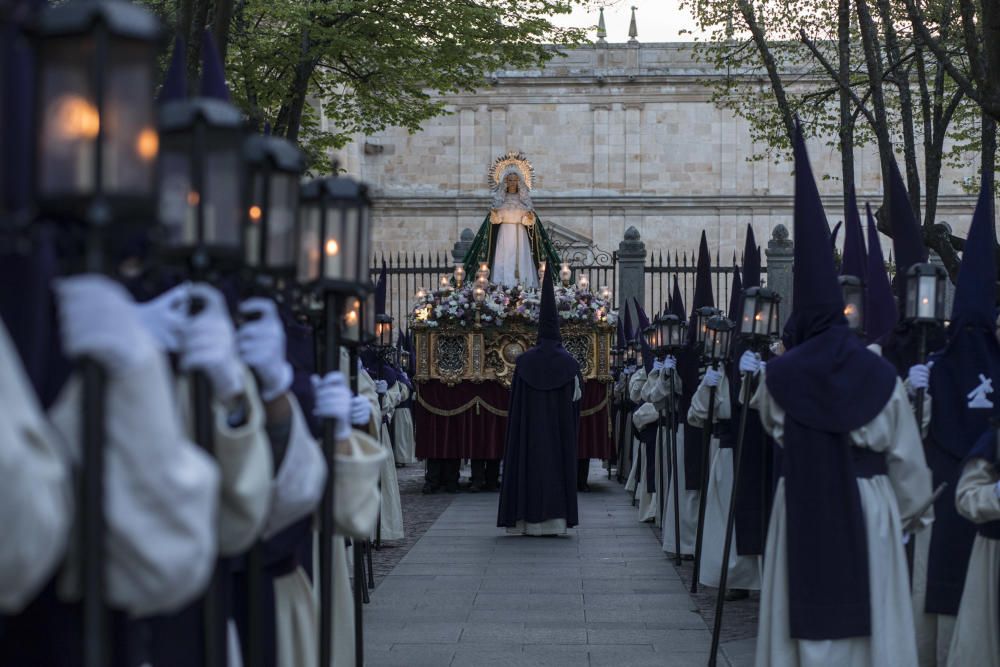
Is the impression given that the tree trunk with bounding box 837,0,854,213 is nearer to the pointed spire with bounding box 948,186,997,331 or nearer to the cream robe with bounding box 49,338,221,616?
the pointed spire with bounding box 948,186,997,331

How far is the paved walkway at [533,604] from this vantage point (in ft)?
27.9

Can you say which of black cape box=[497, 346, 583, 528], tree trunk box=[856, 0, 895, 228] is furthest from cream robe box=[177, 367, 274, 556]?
tree trunk box=[856, 0, 895, 228]

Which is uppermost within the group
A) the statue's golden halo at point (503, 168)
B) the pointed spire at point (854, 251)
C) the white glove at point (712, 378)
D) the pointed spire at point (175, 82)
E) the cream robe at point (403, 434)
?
the statue's golden halo at point (503, 168)

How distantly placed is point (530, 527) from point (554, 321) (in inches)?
83.3

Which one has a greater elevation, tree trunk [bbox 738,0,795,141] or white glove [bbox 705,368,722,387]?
tree trunk [bbox 738,0,795,141]

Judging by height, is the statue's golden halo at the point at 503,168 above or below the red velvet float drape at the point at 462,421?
above

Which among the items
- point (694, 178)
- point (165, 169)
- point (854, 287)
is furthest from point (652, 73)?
point (165, 169)

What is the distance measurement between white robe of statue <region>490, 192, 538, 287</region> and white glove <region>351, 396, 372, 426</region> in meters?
16.7

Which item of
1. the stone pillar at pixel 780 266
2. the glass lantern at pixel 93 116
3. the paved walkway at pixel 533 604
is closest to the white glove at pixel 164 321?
the glass lantern at pixel 93 116

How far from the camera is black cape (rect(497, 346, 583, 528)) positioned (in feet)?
47.6

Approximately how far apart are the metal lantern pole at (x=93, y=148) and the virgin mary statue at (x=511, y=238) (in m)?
19.6

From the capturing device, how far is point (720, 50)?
826 inches

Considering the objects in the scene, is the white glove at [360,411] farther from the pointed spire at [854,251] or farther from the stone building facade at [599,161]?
the stone building facade at [599,161]

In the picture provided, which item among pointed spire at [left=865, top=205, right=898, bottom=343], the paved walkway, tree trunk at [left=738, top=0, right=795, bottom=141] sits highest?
tree trunk at [left=738, top=0, right=795, bottom=141]
